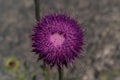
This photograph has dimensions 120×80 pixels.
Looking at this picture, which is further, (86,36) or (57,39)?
(86,36)

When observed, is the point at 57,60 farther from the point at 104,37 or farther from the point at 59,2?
the point at 59,2

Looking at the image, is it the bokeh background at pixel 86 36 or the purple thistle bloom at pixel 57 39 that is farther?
the bokeh background at pixel 86 36

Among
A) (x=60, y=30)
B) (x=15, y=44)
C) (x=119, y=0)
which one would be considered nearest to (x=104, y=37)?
(x=119, y=0)

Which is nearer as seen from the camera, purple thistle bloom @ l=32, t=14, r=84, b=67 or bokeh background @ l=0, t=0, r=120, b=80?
purple thistle bloom @ l=32, t=14, r=84, b=67
